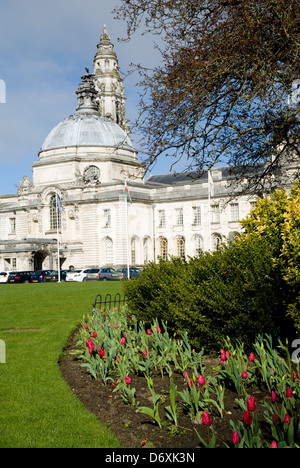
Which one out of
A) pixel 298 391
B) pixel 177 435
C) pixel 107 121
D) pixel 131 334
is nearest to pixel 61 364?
pixel 131 334

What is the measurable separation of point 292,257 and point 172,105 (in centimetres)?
429

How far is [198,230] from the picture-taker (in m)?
62.3

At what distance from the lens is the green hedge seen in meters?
8.05

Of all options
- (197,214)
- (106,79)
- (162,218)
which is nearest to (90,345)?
(197,214)

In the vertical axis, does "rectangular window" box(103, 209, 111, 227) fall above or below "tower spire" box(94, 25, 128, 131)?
below

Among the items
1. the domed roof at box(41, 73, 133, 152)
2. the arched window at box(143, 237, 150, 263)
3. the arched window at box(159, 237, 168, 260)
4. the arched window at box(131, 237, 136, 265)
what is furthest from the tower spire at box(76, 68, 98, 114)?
the arched window at box(131, 237, 136, 265)

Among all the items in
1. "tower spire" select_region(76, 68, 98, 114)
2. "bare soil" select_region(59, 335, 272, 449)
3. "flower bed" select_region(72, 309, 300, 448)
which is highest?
"tower spire" select_region(76, 68, 98, 114)

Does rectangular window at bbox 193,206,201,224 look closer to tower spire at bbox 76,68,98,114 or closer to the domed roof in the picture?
the domed roof

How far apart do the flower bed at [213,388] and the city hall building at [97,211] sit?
162 ft

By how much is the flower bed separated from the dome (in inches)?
2389

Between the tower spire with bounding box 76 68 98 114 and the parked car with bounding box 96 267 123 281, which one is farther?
the tower spire with bounding box 76 68 98 114

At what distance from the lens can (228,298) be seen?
8312mm

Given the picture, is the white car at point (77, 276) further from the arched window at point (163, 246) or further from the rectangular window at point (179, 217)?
the rectangular window at point (179, 217)
